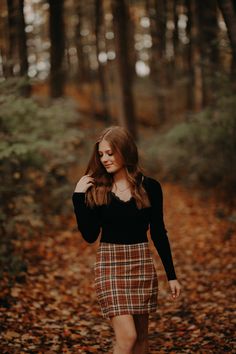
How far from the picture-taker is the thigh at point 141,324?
3.30 m

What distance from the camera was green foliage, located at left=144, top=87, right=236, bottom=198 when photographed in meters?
9.77

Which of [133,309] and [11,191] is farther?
[11,191]

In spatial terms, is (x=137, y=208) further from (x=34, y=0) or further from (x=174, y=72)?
(x=174, y=72)

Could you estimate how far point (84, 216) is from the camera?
10.7 feet

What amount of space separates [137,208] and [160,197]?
Result: 0.82 ft

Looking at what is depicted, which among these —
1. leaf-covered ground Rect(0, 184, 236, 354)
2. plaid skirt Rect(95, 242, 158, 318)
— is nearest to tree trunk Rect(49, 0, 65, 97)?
leaf-covered ground Rect(0, 184, 236, 354)

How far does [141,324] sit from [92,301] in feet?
11.2

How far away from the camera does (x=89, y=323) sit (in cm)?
574

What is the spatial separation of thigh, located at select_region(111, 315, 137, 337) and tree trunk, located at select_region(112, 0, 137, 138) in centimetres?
1183

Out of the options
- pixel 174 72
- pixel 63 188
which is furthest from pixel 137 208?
pixel 174 72

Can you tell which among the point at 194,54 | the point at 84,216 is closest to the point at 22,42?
the point at 84,216

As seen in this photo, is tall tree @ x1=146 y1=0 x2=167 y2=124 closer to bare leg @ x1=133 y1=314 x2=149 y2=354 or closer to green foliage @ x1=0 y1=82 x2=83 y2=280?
green foliage @ x1=0 y1=82 x2=83 y2=280

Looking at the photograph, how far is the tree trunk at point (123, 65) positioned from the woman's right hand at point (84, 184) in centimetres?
1118

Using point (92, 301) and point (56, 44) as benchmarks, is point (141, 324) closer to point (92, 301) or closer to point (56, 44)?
point (92, 301)
